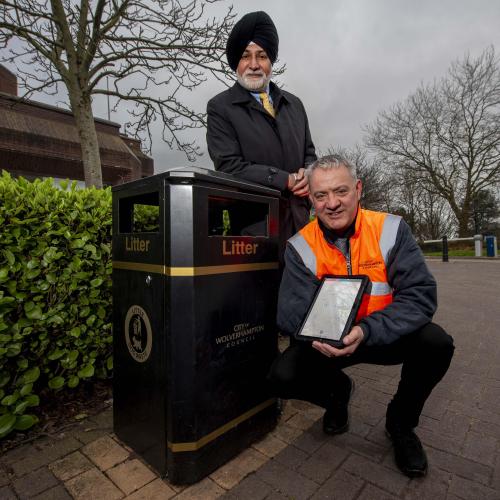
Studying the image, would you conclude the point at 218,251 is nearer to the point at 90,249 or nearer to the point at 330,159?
the point at 330,159

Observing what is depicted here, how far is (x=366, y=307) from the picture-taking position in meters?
1.88

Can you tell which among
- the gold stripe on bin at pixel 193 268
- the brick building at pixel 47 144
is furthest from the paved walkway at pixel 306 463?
the brick building at pixel 47 144

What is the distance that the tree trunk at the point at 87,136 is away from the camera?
6.18m

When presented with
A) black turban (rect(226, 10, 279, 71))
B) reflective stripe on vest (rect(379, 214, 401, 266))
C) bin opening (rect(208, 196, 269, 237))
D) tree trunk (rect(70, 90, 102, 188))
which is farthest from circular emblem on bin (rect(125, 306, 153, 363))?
tree trunk (rect(70, 90, 102, 188))

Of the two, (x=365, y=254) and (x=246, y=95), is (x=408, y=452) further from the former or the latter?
(x=246, y=95)

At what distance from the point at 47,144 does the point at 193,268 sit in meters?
14.7

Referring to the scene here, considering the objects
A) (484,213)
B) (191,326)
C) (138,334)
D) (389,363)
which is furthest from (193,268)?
(484,213)

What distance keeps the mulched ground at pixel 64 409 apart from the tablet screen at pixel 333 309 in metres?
1.60

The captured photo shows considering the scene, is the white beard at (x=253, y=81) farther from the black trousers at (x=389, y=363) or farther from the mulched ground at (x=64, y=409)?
the mulched ground at (x=64, y=409)

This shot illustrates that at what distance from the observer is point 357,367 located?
10.3ft

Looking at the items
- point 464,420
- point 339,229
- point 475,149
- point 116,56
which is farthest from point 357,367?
point 475,149

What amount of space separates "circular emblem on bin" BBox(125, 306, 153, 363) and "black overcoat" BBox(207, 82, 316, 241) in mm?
998

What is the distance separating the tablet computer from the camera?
1644mm

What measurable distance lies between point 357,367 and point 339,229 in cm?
172
